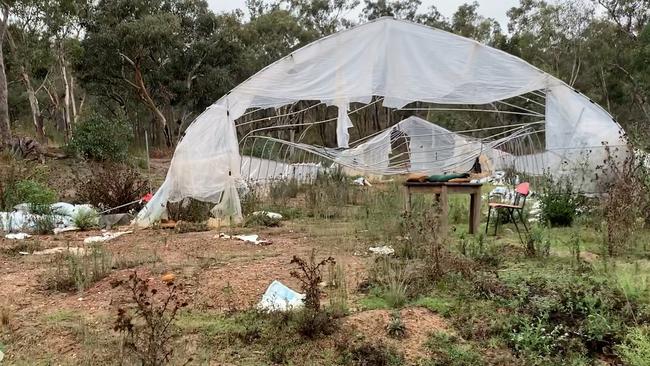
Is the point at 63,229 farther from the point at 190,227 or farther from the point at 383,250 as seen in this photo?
the point at 383,250

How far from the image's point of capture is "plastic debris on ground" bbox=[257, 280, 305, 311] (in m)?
3.74

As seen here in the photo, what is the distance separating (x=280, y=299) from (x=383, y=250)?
1807 mm

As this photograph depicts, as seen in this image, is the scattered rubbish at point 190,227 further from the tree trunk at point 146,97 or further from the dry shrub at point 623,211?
the tree trunk at point 146,97

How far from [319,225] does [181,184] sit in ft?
7.18

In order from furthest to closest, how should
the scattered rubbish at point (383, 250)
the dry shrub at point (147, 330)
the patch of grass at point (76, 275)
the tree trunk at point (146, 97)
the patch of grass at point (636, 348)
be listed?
1. the tree trunk at point (146, 97)
2. the scattered rubbish at point (383, 250)
3. the patch of grass at point (76, 275)
4. the patch of grass at point (636, 348)
5. the dry shrub at point (147, 330)

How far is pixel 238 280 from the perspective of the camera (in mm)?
4605

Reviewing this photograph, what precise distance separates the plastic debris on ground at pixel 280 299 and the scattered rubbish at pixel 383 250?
55.9 inches

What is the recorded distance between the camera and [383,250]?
5527 mm

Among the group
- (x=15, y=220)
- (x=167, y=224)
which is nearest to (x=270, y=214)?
(x=167, y=224)

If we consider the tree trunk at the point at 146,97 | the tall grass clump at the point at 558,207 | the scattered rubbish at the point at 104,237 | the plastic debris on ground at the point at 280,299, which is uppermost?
the tree trunk at the point at 146,97

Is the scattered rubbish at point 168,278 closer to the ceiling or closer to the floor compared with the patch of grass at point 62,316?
closer to the ceiling

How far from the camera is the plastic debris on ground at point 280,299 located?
12.3 ft

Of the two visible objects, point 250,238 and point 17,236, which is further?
point 17,236

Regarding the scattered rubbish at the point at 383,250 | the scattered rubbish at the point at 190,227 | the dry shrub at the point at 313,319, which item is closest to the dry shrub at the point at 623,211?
the scattered rubbish at the point at 383,250
